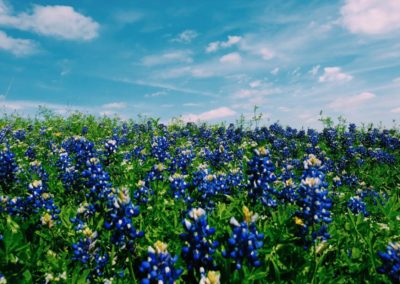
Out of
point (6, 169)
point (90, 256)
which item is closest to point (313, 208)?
point (90, 256)

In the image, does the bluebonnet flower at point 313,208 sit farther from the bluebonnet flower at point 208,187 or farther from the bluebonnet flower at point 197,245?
the bluebonnet flower at point 208,187

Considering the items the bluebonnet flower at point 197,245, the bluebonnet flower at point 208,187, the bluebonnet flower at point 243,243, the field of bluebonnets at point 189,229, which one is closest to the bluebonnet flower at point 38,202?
the field of bluebonnets at point 189,229

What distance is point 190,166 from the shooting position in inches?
362

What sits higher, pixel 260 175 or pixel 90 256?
pixel 260 175

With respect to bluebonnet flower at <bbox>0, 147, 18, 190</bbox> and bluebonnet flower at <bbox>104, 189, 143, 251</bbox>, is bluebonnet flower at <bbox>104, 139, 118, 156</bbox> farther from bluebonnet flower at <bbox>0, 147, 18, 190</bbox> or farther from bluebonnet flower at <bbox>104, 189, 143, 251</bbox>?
bluebonnet flower at <bbox>104, 189, 143, 251</bbox>

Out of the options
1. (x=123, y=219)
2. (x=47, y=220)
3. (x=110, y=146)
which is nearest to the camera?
(x=123, y=219)

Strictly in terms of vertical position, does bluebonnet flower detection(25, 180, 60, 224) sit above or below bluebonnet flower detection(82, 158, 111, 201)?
A: below

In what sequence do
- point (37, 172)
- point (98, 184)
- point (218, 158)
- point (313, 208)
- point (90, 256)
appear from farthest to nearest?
point (218, 158)
point (37, 172)
point (98, 184)
point (90, 256)
point (313, 208)

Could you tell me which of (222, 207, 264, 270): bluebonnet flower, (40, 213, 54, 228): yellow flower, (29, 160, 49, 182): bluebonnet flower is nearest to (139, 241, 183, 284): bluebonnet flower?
(222, 207, 264, 270): bluebonnet flower

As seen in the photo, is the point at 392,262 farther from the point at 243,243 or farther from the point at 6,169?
the point at 6,169

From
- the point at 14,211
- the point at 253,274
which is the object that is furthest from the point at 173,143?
the point at 253,274

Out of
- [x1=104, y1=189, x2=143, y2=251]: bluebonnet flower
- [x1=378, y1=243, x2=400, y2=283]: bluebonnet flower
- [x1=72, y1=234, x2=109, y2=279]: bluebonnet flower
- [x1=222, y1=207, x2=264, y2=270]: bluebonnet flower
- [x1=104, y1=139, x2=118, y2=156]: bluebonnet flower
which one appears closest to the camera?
[x1=378, y1=243, x2=400, y2=283]: bluebonnet flower

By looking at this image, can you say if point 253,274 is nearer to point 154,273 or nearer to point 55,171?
point 154,273

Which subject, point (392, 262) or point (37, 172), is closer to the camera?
point (392, 262)
